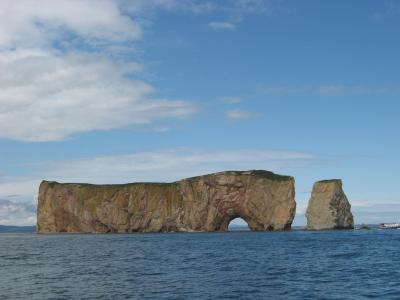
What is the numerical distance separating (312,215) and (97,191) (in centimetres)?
6153

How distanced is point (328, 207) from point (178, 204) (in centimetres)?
4106

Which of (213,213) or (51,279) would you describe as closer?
(51,279)

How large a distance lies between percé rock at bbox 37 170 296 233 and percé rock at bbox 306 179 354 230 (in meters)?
9.15

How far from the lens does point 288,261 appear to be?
199ft

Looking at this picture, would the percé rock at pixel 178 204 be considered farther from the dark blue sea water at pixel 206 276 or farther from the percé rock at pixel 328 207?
the dark blue sea water at pixel 206 276

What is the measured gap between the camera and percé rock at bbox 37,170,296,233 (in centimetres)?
14725

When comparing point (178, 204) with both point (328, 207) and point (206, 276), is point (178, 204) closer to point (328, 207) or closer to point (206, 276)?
point (328, 207)

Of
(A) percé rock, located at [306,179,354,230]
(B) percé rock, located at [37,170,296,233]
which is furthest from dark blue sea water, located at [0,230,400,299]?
(A) percé rock, located at [306,179,354,230]

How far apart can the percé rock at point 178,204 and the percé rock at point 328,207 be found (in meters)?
9.15

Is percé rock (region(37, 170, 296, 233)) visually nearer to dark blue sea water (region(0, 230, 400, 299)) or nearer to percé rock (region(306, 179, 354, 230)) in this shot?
percé rock (region(306, 179, 354, 230))

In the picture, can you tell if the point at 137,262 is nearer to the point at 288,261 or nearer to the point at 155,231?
the point at 288,261

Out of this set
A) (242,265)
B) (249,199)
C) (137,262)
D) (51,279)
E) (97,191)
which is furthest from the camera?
(97,191)

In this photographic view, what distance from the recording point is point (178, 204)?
153000 mm

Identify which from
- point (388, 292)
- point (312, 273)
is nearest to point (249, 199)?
point (312, 273)
